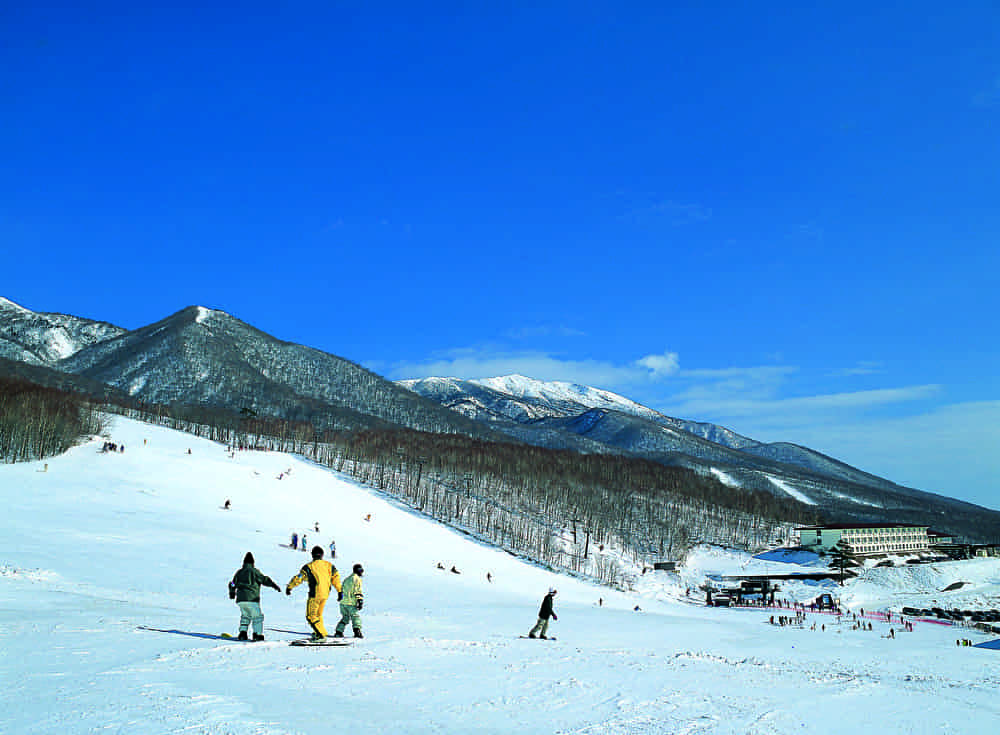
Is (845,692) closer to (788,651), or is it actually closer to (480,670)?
(480,670)

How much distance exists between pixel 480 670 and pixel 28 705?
277 inches

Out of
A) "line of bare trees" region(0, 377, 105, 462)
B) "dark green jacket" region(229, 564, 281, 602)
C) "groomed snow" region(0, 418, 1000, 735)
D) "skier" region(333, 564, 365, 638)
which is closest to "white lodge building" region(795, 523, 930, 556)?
"groomed snow" region(0, 418, 1000, 735)

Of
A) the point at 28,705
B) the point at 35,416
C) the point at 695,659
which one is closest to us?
the point at 28,705

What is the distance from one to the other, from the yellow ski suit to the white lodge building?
147643mm

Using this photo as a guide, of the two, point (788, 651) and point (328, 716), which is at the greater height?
point (328, 716)

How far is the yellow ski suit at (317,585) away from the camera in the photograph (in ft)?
43.5

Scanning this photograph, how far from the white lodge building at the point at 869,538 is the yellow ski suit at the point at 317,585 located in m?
148

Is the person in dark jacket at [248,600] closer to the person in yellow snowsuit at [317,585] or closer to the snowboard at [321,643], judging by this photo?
the person in yellow snowsuit at [317,585]

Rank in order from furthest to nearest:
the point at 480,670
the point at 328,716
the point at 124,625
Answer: the point at 124,625 → the point at 480,670 → the point at 328,716

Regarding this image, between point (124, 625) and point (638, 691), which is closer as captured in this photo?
point (638, 691)

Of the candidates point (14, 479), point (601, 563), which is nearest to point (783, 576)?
point (601, 563)

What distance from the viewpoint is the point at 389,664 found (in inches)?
471

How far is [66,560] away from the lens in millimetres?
27219

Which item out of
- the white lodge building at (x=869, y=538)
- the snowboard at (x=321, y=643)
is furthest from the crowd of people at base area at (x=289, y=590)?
the white lodge building at (x=869, y=538)
